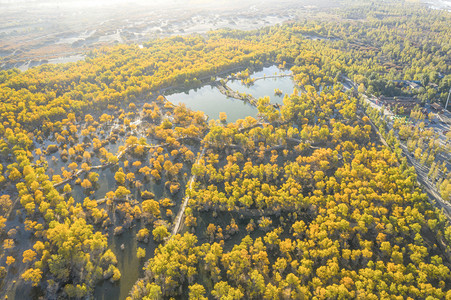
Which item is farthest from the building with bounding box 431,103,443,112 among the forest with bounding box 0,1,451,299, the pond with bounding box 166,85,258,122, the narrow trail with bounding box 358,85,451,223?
the pond with bounding box 166,85,258,122

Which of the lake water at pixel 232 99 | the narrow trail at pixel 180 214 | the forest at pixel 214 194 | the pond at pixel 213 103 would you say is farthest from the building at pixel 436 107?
the narrow trail at pixel 180 214

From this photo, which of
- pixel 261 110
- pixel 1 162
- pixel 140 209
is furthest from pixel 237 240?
pixel 1 162

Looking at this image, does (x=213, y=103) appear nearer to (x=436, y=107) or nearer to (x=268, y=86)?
(x=268, y=86)

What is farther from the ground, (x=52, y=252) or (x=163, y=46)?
(x=163, y=46)

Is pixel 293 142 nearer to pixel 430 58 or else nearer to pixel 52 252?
pixel 52 252

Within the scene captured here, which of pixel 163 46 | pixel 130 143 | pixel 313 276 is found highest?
pixel 163 46

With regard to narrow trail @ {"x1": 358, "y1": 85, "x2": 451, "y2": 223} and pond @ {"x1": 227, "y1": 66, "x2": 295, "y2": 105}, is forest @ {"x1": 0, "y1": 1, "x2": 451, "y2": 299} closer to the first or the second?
narrow trail @ {"x1": 358, "y1": 85, "x2": 451, "y2": 223}

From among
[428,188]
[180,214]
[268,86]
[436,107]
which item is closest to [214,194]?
→ [180,214]
